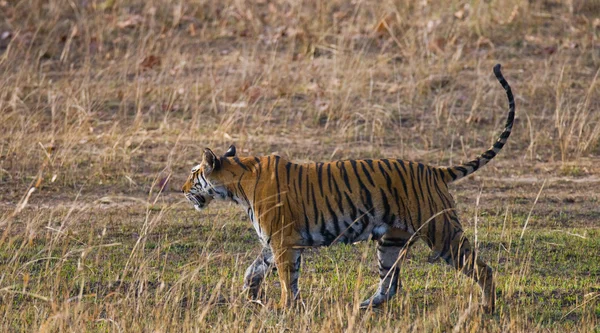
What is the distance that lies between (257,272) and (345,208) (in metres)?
0.60

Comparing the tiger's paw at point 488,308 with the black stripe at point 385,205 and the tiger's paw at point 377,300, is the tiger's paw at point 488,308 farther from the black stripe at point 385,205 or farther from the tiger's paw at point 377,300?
the black stripe at point 385,205

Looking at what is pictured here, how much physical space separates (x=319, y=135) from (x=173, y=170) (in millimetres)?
1718

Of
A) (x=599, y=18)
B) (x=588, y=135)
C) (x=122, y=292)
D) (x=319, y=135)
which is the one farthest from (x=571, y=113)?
(x=122, y=292)

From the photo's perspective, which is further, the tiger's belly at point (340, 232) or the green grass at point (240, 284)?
the tiger's belly at point (340, 232)

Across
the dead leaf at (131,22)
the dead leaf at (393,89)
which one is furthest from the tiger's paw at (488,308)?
the dead leaf at (131,22)

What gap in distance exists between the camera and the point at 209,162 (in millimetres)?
5641

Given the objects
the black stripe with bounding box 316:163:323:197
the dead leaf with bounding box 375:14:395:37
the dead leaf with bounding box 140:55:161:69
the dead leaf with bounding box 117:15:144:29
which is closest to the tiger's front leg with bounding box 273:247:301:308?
the black stripe with bounding box 316:163:323:197

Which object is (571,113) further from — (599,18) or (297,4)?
(297,4)

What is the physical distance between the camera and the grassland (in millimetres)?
5465

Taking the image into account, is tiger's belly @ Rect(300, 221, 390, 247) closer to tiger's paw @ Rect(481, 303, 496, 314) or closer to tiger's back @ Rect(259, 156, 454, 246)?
tiger's back @ Rect(259, 156, 454, 246)

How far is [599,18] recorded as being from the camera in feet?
44.2

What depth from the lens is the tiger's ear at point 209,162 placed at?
560 cm

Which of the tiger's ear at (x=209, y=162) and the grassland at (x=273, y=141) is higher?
the tiger's ear at (x=209, y=162)

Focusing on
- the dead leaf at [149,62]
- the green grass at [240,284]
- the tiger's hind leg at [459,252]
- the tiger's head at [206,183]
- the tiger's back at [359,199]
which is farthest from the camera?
the dead leaf at [149,62]
